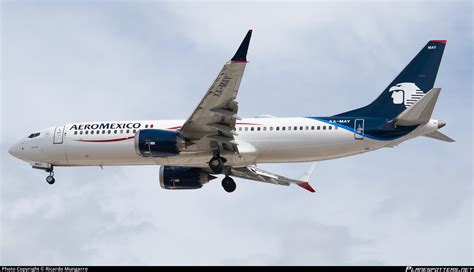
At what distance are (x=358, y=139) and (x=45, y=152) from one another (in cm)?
1634

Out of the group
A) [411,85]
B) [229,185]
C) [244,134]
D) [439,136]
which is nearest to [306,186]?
[229,185]

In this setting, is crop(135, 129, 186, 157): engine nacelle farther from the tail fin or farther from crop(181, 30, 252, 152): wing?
the tail fin

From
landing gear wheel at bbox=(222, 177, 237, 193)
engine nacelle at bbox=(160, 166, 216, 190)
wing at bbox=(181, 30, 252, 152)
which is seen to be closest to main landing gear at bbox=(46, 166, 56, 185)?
engine nacelle at bbox=(160, 166, 216, 190)

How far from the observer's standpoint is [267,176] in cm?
5897

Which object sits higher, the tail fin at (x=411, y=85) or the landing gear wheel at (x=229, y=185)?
the tail fin at (x=411, y=85)

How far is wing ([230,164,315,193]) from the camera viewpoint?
57719 millimetres

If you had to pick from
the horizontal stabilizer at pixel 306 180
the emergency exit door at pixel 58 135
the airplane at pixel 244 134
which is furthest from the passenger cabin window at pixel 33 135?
the horizontal stabilizer at pixel 306 180

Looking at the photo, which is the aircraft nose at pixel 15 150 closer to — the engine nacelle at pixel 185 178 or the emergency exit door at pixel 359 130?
the engine nacelle at pixel 185 178

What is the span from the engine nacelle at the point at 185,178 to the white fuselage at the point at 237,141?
1931mm

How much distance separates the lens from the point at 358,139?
169ft

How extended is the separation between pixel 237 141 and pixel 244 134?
50 centimetres

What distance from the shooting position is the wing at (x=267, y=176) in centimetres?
5772

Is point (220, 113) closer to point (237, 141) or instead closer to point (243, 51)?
point (237, 141)

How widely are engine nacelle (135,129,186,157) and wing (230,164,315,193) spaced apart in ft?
20.8
